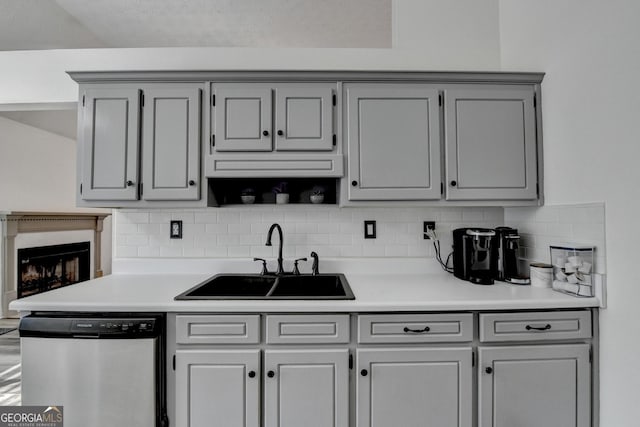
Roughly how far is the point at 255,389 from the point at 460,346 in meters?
0.96

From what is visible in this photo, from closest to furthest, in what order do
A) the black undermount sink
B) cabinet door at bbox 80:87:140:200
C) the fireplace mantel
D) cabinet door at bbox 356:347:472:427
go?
cabinet door at bbox 356:347:472:427 → cabinet door at bbox 80:87:140:200 → the black undermount sink → the fireplace mantel

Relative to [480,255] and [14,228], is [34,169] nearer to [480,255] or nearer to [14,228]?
[14,228]

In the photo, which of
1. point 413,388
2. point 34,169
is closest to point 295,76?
point 413,388

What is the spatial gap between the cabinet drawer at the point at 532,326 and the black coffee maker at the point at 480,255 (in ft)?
1.16

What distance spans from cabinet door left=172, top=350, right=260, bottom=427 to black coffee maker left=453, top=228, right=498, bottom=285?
1.28 metres

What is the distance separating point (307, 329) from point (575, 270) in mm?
1339

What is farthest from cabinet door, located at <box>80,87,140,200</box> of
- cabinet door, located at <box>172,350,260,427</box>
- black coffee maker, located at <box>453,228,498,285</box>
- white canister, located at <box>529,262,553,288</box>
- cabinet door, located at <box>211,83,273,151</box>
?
white canister, located at <box>529,262,553,288</box>

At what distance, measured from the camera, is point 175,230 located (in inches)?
84.0

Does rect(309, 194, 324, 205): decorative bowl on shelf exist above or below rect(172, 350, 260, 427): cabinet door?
above

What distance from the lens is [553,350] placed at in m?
1.44

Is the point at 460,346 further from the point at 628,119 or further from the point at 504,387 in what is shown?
the point at 628,119

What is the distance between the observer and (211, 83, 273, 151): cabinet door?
180 centimetres
